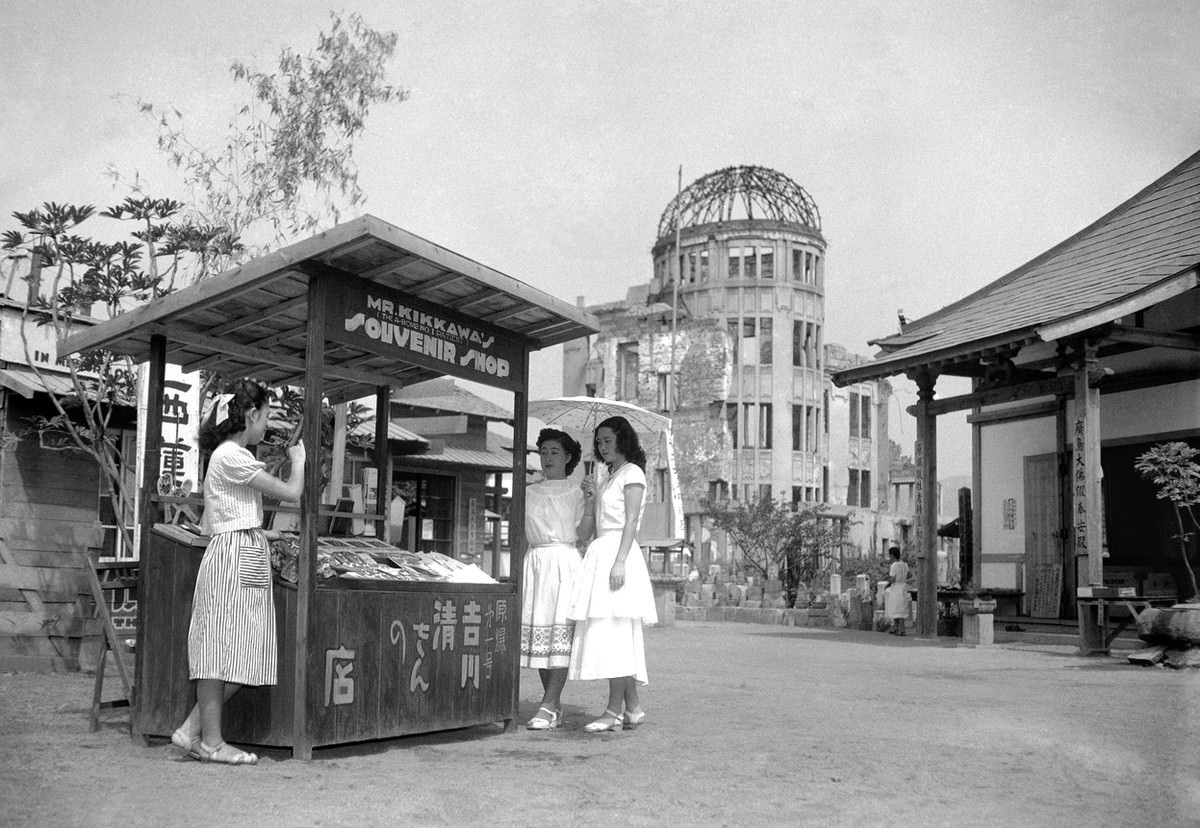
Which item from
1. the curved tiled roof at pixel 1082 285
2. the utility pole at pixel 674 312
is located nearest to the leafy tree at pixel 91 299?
the curved tiled roof at pixel 1082 285

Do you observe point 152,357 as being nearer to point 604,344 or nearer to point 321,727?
point 321,727

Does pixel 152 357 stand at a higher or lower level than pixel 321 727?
higher

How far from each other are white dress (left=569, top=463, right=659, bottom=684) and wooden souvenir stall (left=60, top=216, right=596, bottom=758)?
16.9 inches

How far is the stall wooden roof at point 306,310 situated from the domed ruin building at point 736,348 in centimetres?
4219

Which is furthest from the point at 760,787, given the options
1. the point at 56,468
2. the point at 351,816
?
the point at 56,468

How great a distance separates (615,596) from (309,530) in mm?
1911

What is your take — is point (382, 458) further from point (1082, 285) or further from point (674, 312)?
point (674, 312)

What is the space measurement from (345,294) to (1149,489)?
1200cm

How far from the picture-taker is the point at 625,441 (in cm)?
730

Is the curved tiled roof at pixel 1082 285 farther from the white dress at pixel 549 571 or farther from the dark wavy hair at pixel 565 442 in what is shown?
the white dress at pixel 549 571

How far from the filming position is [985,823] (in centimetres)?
461

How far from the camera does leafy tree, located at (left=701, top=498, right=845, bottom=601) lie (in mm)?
30594

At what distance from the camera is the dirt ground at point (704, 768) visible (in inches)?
185

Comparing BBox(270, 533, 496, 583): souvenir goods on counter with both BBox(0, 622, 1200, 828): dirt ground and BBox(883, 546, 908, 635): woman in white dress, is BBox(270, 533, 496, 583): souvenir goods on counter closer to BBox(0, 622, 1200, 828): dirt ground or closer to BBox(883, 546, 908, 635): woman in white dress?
BBox(0, 622, 1200, 828): dirt ground
